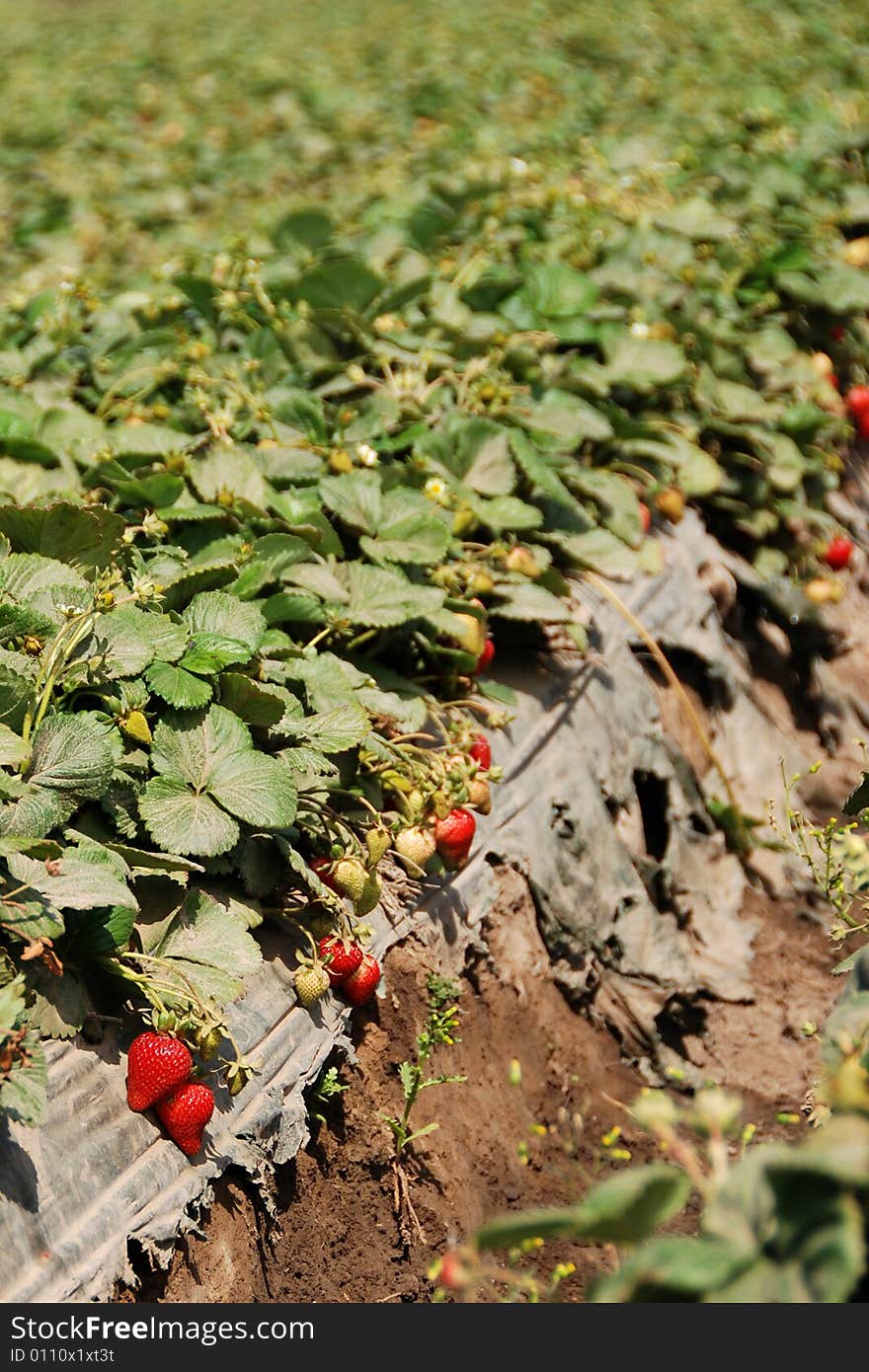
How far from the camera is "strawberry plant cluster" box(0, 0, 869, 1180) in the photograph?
187cm

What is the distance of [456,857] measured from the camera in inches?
93.2

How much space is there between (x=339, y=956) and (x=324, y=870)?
0.46ft

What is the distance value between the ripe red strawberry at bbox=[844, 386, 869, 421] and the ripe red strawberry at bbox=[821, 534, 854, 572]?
1.93 feet

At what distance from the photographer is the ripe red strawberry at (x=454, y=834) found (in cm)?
231

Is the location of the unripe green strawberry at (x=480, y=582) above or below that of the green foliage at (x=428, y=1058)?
above

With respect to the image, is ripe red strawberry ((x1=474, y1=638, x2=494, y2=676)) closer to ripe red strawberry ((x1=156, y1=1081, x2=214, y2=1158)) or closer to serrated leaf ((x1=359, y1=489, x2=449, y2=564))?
serrated leaf ((x1=359, y1=489, x2=449, y2=564))

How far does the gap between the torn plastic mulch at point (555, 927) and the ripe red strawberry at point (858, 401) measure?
1035 mm

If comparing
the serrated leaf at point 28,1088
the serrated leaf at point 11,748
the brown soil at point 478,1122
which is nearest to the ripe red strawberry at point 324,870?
the brown soil at point 478,1122

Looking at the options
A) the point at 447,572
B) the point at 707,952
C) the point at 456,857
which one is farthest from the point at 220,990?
the point at 707,952

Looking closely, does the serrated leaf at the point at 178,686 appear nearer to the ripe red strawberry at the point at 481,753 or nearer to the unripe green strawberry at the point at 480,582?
the ripe red strawberry at the point at 481,753

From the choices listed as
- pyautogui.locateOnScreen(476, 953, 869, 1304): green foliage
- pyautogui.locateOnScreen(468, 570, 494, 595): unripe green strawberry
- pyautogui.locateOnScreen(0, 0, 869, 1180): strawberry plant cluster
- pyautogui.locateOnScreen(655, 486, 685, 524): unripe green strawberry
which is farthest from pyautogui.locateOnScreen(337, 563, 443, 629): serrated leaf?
pyautogui.locateOnScreen(476, 953, 869, 1304): green foliage

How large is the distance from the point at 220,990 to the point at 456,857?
0.66 meters

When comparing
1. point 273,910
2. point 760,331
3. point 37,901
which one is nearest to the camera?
point 37,901

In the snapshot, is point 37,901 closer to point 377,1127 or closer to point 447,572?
point 377,1127
